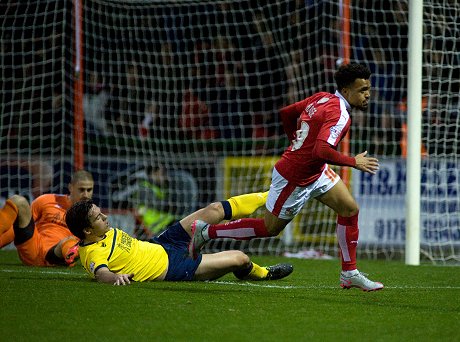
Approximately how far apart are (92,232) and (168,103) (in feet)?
20.3

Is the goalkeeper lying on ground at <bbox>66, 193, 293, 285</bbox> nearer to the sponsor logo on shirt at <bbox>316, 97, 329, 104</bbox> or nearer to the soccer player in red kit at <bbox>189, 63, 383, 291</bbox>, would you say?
the soccer player in red kit at <bbox>189, 63, 383, 291</bbox>

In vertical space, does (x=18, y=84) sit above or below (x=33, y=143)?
above

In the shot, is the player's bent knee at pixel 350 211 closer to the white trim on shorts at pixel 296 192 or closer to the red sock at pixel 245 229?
the white trim on shorts at pixel 296 192

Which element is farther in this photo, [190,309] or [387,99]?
[387,99]

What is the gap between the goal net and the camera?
1172cm

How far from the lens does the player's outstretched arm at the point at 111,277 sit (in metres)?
6.47

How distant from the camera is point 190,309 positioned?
17.7 feet

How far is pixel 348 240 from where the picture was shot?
662cm

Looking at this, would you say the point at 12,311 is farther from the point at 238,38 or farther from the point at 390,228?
the point at 238,38

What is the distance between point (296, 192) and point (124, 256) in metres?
1.32

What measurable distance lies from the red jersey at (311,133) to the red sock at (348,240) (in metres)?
0.39


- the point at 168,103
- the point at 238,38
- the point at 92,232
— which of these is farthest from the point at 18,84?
the point at 92,232

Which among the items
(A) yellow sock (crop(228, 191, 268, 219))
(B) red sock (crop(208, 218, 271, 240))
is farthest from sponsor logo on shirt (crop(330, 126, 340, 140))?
(A) yellow sock (crop(228, 191, 268, 219))

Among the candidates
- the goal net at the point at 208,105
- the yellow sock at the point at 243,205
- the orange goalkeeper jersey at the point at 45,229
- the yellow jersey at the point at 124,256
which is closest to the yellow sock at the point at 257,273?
→ the yellow sock at the point at 243,205
